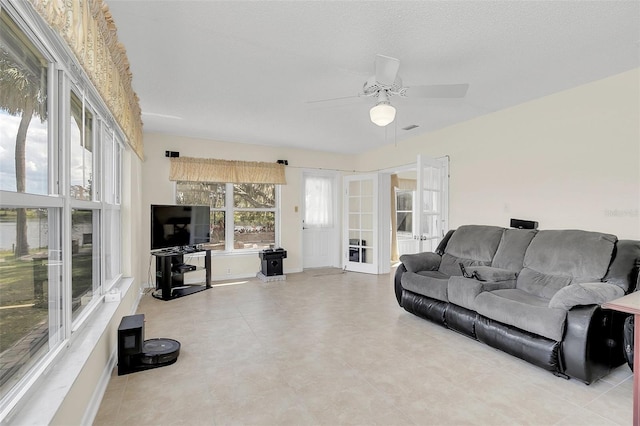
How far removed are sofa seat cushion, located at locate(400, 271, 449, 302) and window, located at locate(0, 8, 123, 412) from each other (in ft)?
10.0

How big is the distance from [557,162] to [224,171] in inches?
190

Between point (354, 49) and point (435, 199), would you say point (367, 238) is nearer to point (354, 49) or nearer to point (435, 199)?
point (435, 199)

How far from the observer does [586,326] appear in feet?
7.10

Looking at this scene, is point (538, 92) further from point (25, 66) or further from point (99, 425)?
point (99, 425)

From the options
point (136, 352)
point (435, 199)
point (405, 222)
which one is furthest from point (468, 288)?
point (405, 222)

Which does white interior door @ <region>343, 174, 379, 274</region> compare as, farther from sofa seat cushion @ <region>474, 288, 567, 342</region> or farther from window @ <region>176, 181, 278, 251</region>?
sofa seat cushion @ <region>474, 288, 567, 342</region>

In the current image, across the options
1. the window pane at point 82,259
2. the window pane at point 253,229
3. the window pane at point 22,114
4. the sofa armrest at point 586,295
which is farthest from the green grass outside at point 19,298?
the window pane at point 253,229

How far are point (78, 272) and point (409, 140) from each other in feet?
16.3

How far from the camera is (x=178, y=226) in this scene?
4734mm

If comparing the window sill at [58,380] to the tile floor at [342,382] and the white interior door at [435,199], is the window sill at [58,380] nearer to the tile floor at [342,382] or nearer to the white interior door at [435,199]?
the tile floor at [342,382]

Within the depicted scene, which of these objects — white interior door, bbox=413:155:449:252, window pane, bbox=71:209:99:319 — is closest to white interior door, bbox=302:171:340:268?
white interior door, bbox=413:155:449:252

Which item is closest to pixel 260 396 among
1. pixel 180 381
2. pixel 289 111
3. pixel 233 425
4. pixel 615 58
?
pixel 233 425

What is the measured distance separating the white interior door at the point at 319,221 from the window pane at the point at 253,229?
735 millimetres

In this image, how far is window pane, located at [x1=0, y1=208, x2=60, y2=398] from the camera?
1.25 metres
